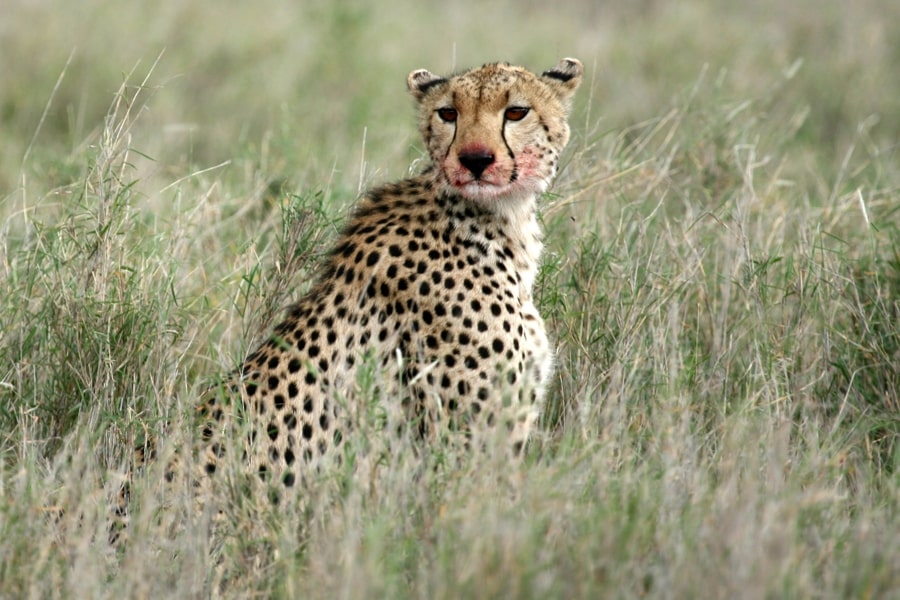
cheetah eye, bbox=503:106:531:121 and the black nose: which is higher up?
cheetah eye, bbox=503:106:531:121

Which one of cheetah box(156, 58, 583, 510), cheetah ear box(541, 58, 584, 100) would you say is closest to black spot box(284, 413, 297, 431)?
cheetah box(156, 58, 583, 510)

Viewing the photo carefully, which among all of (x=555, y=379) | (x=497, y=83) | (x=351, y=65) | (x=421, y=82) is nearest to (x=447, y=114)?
(x=497, y=83)

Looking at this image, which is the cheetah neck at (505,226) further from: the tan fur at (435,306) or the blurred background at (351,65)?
the blurred background at (351,65)

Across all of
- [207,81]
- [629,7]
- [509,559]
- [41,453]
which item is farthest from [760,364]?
[629,7]

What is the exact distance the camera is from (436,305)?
336cm

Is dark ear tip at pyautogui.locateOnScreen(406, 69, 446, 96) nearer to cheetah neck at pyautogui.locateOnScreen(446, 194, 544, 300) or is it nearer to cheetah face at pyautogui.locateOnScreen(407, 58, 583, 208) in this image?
cheetah face at pyautogui.locateOnScreen(407, 58, 583, 208)

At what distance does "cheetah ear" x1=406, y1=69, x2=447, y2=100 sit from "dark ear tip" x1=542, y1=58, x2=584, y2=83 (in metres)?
0.31

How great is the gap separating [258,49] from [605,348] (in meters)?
4.68

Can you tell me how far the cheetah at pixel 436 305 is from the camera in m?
3.18

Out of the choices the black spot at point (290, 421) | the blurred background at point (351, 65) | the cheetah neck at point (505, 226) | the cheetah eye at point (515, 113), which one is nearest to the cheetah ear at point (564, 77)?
the cheetah eye at point (515, 113)

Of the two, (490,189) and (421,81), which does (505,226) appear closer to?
(490,189)

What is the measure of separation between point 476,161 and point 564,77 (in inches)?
22.8

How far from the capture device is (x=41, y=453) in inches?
134

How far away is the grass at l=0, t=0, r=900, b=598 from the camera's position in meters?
2.61
